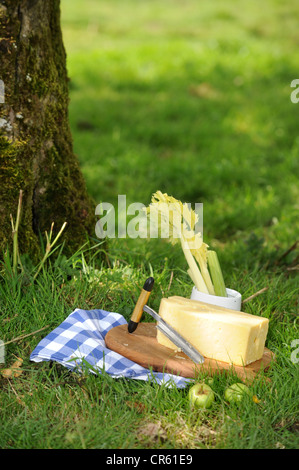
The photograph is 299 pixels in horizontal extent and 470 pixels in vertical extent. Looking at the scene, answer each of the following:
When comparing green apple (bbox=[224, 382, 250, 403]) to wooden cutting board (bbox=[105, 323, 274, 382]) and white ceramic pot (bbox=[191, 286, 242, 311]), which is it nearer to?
wooden cutting board (bbox=[105, 323, 274, 382])

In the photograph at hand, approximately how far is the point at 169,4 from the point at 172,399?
12557 millimetres

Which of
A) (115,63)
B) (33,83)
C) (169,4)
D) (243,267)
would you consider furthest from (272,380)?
(169,4)

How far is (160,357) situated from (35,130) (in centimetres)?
139

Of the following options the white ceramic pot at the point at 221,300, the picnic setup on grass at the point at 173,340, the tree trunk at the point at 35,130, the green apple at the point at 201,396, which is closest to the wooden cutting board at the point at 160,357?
the picnic setup on grass at the point at 173,340

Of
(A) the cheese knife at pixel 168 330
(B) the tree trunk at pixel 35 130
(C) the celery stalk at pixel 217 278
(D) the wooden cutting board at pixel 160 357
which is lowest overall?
(D) the wooden cutting board at pixel 160 357

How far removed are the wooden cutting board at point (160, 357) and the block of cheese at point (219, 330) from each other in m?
0.04

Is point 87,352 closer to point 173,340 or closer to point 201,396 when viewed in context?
point 173,340

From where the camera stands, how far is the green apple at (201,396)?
2184 millimetres

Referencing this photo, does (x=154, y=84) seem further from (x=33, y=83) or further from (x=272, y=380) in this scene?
(x=272, y=380)

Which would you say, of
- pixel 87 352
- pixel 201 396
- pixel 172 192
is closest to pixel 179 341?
pixel 201 396

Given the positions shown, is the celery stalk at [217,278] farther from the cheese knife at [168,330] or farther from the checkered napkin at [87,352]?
the checkered napkin at [87,352]

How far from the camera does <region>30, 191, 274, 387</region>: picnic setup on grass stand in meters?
2.38

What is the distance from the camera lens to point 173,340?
2469mm

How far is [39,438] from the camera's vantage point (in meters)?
2.06
